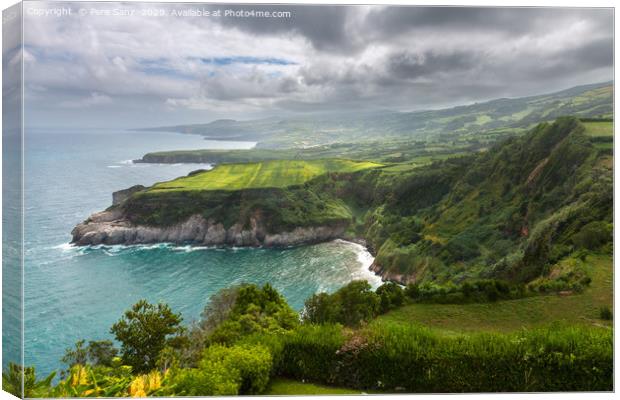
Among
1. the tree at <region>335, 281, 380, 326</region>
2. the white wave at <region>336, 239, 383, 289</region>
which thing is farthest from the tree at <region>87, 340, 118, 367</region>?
the white wave at <region>336, 239, 383, 289</region>

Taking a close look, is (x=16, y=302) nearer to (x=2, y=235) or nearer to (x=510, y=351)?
(x=2, y=235)

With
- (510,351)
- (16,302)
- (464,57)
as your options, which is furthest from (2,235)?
(464,57)

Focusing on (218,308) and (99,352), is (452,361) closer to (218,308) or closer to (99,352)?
(218,308)

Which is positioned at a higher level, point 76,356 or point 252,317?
point 252,317

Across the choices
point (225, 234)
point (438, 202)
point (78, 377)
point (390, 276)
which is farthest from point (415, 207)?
point (78, 377)

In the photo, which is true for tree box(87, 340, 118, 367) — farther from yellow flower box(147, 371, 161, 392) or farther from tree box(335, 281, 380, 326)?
tree box(335, 281, 380, 326)

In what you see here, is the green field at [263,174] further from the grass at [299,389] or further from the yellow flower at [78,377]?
the grass at [299,389]

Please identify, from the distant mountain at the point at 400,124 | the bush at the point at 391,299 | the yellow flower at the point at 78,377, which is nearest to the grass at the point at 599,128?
the distant mountain at the point at 400,124
